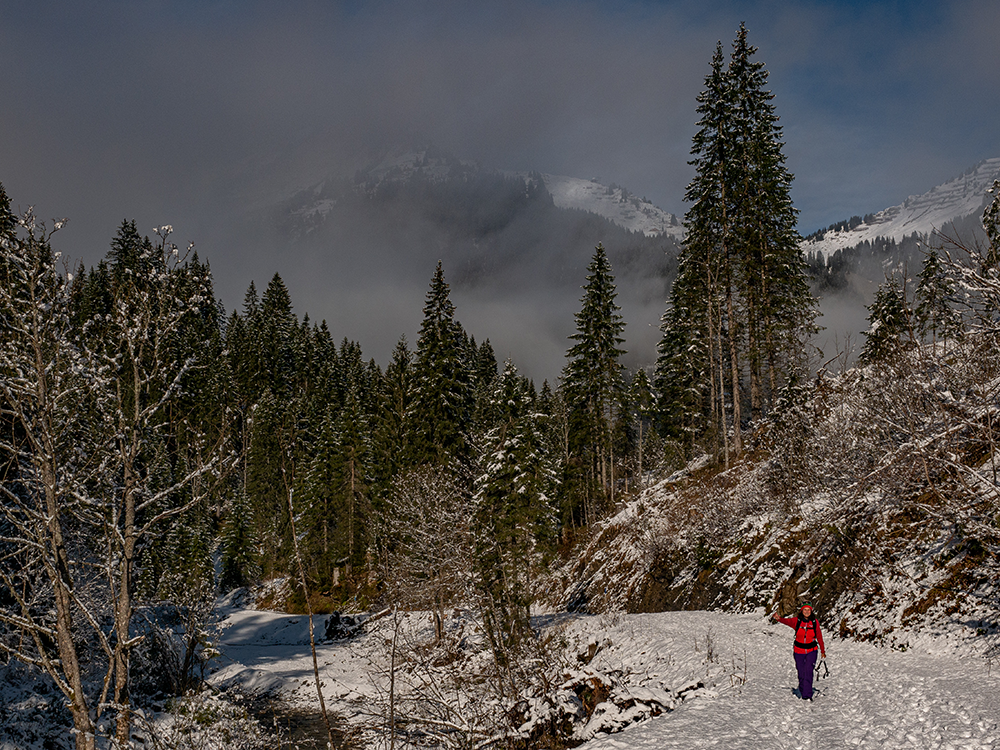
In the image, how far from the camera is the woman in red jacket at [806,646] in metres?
8.75

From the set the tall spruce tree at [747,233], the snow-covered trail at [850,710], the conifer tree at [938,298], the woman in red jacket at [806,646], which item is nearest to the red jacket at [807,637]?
the woman in red jacket at [806,646]

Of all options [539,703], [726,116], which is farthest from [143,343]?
[726,116]

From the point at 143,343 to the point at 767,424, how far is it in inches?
885

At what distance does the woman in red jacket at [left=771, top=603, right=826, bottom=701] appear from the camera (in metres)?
8.75

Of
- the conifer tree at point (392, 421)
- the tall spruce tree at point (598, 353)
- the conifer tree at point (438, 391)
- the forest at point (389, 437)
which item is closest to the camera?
the forest at point (389, 437)

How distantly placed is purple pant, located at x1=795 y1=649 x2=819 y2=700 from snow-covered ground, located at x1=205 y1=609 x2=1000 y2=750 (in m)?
0.16

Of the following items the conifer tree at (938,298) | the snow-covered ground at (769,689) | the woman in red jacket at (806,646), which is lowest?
the snow-covered ground at (769,689)

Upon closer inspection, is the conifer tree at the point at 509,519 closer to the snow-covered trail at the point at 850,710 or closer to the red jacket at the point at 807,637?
the snow-covered trail at the point at 850,710

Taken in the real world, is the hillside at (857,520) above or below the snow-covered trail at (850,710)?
above

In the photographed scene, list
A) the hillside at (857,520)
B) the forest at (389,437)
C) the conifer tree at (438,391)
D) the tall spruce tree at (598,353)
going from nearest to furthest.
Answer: the forest at (389,437) < the hillside at (857,520) < the conifer tree at (438,391) < the tall spruce tree at (598,353)

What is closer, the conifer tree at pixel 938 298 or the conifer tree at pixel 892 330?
the conifer tree at pixel 938 298

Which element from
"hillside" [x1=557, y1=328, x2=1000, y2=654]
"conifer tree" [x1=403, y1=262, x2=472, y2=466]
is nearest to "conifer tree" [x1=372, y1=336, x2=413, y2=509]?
"conifer tree" [x1=403, y1=262, x2=472, y2=466]

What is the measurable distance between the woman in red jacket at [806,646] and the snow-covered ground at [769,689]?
259 millimetres

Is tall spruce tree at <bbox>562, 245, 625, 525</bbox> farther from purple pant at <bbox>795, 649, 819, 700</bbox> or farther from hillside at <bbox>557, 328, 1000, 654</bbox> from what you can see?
purple pant at <bbox>795, 649, 819, 700</bbox>
